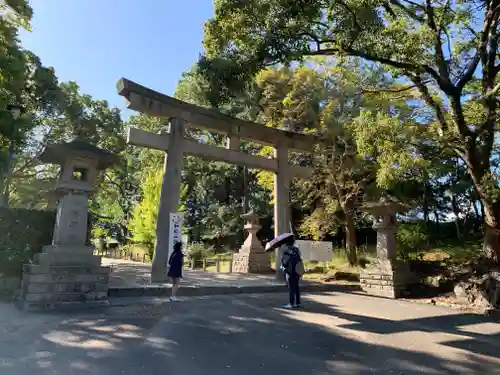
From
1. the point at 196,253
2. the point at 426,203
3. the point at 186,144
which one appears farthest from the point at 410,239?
the point at 196,253

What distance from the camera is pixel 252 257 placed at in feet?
53.9

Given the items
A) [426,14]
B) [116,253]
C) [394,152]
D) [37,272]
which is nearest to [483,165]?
[394,152]

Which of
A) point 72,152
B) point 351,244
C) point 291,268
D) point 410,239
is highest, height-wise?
point 72,152

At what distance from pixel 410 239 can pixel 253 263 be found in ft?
24.3

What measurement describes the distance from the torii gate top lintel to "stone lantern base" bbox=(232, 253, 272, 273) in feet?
17.8

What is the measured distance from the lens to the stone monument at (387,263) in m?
10.9

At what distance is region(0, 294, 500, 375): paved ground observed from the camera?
4223 mm

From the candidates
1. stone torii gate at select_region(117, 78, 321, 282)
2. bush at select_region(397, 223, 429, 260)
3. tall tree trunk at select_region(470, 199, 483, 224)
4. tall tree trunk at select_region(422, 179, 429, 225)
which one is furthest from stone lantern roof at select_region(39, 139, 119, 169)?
tall tree trunk at select_region(470, 199, 483, 224)

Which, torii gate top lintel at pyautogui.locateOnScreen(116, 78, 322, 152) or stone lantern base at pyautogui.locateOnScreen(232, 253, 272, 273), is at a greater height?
torii gate top lintel at pyautogui.locateOnScreen(116, 78, 322, 152)

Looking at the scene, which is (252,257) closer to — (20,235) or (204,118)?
(204,118)

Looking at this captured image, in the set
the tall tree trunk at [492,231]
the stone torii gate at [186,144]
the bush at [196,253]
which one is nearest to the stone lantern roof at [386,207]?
the tall tree trunk at [492,231]

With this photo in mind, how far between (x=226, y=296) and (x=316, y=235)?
30.4ft

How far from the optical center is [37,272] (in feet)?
23.3

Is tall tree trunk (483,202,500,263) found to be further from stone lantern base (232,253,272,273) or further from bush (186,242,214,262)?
bush (186,242,214,262)
